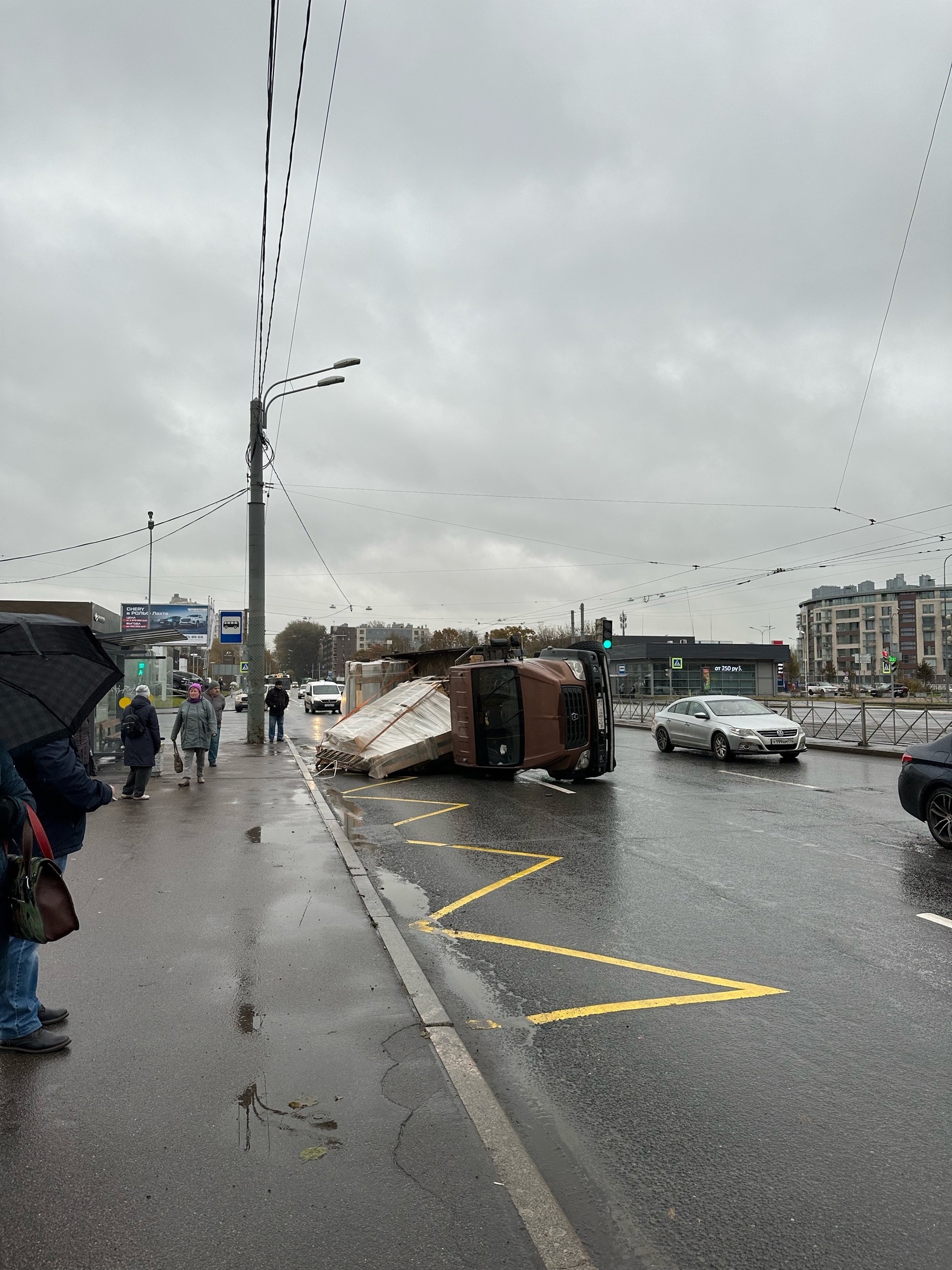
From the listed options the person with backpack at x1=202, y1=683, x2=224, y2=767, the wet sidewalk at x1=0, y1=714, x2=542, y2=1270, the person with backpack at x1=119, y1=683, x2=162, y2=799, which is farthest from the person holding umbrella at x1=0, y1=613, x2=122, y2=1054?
the person with backpack at x1=202, y1=683, x2=224, y2=767

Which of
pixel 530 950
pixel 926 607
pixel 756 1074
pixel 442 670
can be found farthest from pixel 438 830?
pixel 926 607

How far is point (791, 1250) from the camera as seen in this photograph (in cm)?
275

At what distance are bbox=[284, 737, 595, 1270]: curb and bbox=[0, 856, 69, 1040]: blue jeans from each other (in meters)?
1.90

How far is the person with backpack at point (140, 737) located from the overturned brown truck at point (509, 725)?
482 cm

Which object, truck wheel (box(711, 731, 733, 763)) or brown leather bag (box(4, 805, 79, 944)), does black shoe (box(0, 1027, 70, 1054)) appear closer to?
brown leather bag (box(4, 805, 79, 944))

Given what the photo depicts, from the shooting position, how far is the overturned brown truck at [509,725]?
51.5 ft

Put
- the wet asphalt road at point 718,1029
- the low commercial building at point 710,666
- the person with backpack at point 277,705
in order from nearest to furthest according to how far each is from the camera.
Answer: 1. the wet asphalt road at point 718,1029
2. the person with backpack at point 277,705
3. the low commercial building at point 710,666

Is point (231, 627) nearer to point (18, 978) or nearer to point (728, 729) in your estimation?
point (728, 729)

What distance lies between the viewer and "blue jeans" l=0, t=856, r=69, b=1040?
13.5 feet

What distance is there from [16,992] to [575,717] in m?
12.3

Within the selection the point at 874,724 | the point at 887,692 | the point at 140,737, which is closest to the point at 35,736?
the point at 140,737

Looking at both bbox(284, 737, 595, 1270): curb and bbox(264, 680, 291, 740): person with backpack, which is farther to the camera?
bbox(264, 680, 291, 740): person with backpack

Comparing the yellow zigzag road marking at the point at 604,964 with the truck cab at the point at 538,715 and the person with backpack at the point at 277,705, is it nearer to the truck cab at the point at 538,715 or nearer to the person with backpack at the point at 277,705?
the truck cab at the point at 538,715

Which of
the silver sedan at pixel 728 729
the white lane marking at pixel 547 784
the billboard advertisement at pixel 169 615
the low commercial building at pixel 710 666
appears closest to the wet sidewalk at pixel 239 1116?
the white lane marking at pixel 547 784
